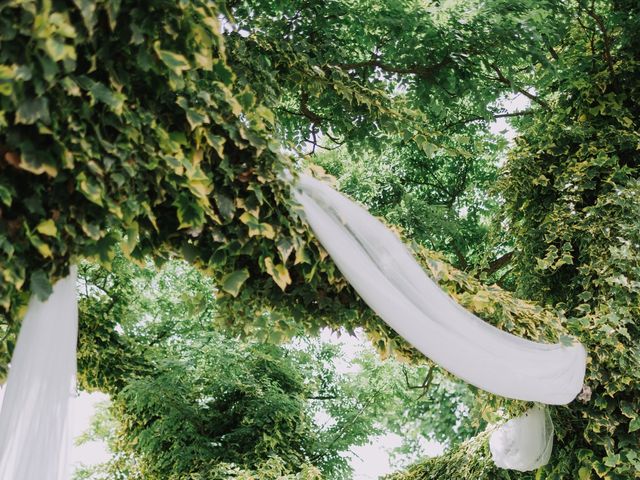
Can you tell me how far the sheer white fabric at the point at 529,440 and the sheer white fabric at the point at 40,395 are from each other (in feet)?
9.83

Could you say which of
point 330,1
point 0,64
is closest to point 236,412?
point 330,1

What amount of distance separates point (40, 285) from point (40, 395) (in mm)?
370

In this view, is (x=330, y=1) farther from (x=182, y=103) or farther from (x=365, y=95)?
(x=182, y=103)

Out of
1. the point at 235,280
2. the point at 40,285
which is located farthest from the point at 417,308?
the point at 40,285

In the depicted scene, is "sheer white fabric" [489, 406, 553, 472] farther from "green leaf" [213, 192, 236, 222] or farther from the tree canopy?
"green leaf" [213, 192, 236, 222]

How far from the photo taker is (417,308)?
11.7ft

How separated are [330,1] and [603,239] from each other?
2.72m

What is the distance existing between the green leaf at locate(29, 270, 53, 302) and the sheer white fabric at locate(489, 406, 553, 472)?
3211 mm

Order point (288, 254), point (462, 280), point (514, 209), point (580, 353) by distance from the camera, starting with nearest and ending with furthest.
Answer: point (288, 254) < point (462, 280) < point (580, 353) < point (514, 209)

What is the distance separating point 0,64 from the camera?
7.20 ft

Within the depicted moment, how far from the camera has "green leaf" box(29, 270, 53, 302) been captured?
2.51m

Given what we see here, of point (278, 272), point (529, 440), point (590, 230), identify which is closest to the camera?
point (278, 272)

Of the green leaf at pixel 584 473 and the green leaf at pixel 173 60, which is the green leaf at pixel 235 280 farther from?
the green leaf at pixel 584 473

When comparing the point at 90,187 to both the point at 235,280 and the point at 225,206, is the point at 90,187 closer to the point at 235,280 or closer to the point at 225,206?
the point at 225,206
